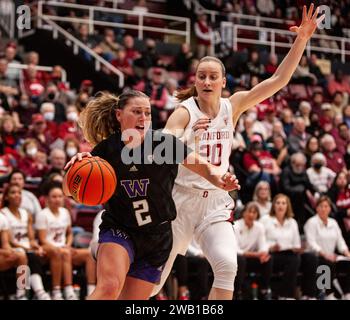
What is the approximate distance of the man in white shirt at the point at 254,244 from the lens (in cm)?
968

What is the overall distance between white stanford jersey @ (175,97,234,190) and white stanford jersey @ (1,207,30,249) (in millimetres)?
3397

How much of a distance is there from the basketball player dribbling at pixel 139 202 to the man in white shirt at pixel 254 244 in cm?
474

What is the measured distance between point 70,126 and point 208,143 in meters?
5.69

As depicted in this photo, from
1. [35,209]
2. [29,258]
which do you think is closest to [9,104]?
[35,209]

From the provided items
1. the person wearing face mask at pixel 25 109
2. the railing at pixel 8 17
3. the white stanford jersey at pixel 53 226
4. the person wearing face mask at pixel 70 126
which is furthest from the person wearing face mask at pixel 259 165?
the railing at pixel 8 17

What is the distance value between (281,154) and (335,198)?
111cm

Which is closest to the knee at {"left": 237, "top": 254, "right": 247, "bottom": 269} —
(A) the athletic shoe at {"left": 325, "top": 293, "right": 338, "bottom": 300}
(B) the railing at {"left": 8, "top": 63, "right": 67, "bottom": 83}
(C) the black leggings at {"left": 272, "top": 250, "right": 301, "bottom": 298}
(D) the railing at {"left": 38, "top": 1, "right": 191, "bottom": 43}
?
(C) the black leggings at {"left": 272, "top": 250, "right": 301, "bottom": 298}

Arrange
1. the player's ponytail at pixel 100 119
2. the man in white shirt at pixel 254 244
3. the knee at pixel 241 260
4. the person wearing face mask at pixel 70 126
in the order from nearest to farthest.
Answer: the player's ponytail at pixel 100 119, the knee at pixel 241 260, the man in white shirt at pixel 254 244, the person wearing face mask at pixel 70 126

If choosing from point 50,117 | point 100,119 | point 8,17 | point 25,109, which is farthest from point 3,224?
point 8,17

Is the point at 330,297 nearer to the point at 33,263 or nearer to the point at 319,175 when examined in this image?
the point at 319,175

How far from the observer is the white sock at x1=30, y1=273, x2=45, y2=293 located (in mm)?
8391

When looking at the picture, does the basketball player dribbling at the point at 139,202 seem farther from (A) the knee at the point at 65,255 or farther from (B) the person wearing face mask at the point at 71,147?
(B) the person wearing face mask at the point at 71,147

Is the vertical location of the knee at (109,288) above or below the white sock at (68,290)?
above

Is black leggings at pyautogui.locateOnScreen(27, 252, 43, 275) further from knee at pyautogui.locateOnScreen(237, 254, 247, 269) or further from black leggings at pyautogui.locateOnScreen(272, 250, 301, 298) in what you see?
black leggings at pyautogui.locateOnScreen(272, 250, 301, 298)
